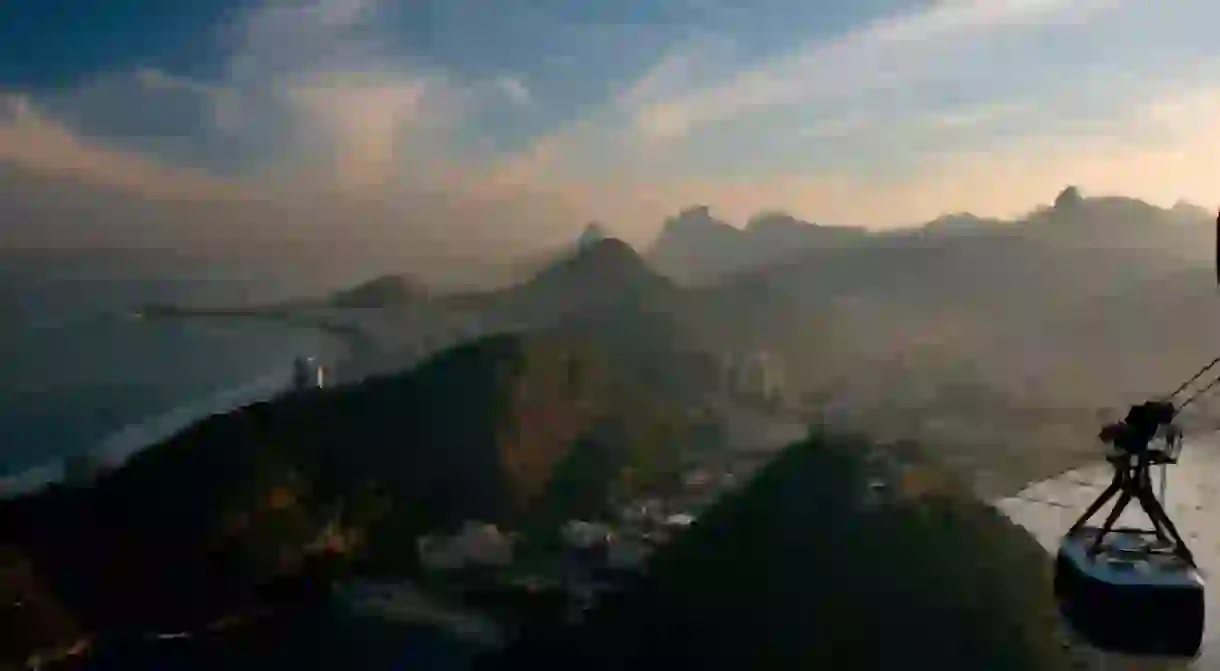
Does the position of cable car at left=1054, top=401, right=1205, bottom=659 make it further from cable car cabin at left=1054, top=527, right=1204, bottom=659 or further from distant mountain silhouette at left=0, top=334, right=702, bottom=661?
distant mountain silhouette at left=0, top=334, right=702, bottom=661

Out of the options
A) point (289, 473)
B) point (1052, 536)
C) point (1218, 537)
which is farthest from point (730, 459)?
point (289, 473)

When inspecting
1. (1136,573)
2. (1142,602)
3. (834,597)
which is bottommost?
(834,597)

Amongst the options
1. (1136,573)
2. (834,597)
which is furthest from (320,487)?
(1136,573)

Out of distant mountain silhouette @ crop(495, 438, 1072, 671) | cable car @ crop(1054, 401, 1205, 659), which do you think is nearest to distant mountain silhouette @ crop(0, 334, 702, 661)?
distant mountain silhouette @ crop(495, 438, 1072, 671)

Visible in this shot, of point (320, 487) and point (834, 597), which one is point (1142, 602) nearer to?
point (834, 597)

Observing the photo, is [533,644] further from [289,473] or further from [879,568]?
[289,473]

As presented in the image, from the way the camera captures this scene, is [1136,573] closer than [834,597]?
Yes

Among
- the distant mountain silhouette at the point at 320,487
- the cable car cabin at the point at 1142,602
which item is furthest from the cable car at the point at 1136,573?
the distant mountain silhouette at the point at 320,487

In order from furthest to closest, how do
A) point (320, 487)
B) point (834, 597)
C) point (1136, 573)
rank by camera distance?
point (320, 487) < point (834, 597) < point (1136, 573)
